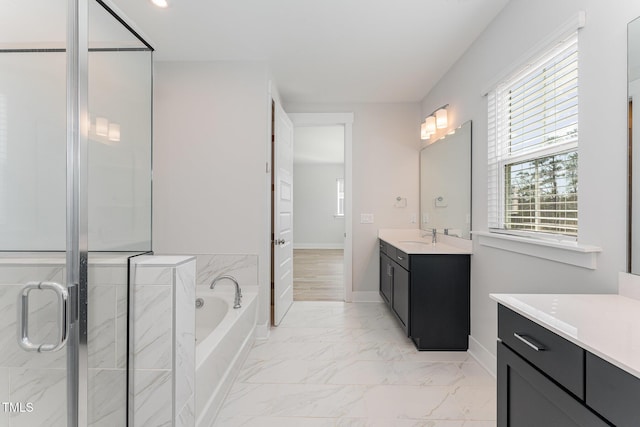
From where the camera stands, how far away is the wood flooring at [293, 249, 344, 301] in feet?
14.6

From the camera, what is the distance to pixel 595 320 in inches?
40.9

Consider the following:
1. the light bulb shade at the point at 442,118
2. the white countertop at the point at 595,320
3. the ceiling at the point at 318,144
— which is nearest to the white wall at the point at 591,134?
the white countertop at the point at 595,320

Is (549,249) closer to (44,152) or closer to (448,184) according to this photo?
(448,184)

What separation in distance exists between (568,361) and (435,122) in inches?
→ 113

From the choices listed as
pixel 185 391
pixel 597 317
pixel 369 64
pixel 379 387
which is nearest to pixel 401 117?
pixel 369 64

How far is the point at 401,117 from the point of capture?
13.5 feet

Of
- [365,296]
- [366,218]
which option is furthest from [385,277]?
[366,218]

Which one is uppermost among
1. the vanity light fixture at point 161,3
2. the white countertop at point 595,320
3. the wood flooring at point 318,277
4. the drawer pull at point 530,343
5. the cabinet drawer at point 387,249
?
the vanity light fixture at point 161,3

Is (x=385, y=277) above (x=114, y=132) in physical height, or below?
below

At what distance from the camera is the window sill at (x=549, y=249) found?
146 cm

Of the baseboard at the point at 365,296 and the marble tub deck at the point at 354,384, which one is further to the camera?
the baseboard at the point at 365,296

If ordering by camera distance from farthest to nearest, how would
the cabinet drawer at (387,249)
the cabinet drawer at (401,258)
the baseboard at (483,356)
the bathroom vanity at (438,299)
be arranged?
the cabinet drawer at (387,249) < the cabinet drawer at (401,258) < the bathroom vanity at (438,299) < the baseboard at (483,356)

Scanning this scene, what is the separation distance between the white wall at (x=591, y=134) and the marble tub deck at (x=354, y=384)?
1.48 ft

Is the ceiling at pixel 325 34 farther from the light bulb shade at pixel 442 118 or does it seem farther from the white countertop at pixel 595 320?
the white countertop at pixel 595 320
